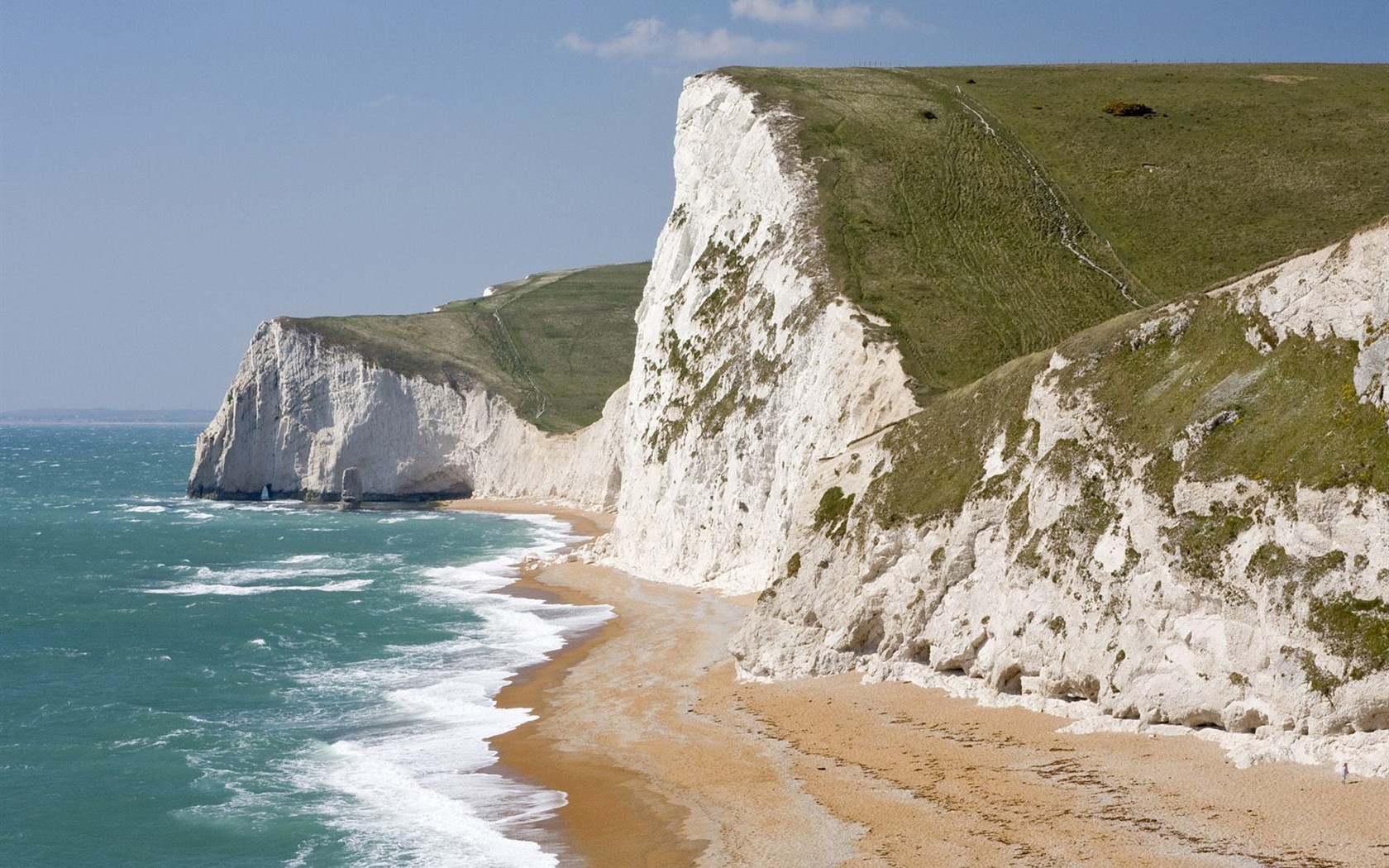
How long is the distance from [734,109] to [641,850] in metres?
53.3

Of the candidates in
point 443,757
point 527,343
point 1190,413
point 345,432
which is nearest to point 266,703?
point 443,757

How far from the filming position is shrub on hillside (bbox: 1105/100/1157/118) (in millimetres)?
76938

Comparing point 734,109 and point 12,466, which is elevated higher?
point 734,109

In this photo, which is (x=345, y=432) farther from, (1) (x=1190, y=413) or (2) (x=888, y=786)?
(1) (x=1190, y=413)

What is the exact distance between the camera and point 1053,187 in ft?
219

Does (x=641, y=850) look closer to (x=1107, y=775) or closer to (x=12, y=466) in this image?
(x=1107, y=775)

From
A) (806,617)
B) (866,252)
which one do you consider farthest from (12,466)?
(806,617)

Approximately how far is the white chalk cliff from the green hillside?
2644mm

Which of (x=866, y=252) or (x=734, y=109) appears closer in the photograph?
(x=866, y=252)

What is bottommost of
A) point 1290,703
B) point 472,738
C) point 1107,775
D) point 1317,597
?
point 472,738

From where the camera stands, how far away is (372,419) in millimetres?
114125

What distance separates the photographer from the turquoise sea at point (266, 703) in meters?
26.6

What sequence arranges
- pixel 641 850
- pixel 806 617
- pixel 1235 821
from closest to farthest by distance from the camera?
1. pixel 1235 821
2. pixel 641 850
3. pixel 806 617

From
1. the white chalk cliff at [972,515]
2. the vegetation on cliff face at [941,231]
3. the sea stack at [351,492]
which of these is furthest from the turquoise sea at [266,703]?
the sea stack at [351,492]
